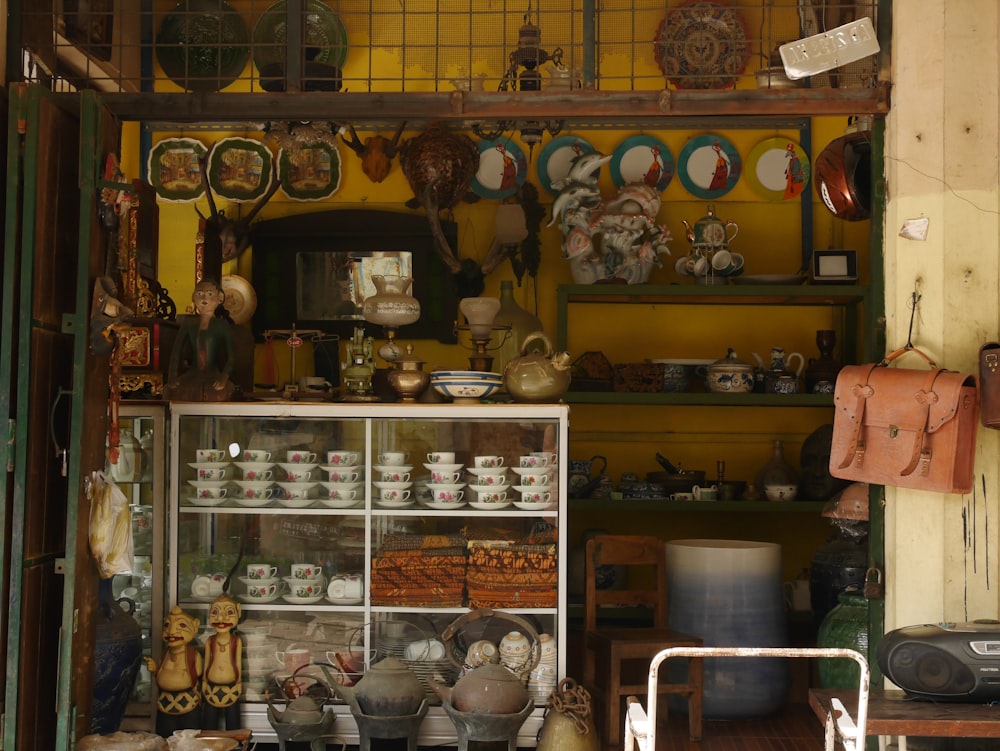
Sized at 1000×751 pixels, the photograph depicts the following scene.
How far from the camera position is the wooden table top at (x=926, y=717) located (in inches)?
136

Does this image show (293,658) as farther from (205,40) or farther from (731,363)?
(205,40)

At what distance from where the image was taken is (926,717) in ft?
11.4

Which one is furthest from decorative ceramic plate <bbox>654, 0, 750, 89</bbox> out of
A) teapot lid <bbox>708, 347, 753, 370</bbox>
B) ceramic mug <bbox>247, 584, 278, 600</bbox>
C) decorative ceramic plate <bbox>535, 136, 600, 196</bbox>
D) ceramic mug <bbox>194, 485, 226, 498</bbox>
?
ceramic mug <bbox>247, 584, 278, 600</bbox>

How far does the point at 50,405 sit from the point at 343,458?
1314 mm

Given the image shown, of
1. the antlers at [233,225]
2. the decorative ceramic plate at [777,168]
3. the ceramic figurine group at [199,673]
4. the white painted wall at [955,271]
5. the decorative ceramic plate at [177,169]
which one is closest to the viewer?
the white painted wall at [955,271]

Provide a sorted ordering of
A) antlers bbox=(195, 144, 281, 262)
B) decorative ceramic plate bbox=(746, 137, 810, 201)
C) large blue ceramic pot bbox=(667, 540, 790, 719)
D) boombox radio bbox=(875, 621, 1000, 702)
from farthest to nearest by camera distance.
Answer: decorative ceramic plate bbox=(746, 137, 810, 201), antlers bbox=(195, 144, 281, 262), large blue ceramic pot bbox=(667, 540, 790, 719), boombox radio bbox=(875, 621, 1000, 702)

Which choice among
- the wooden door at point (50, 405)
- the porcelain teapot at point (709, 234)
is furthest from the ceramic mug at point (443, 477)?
the porcelain teapot at point (709, 234)

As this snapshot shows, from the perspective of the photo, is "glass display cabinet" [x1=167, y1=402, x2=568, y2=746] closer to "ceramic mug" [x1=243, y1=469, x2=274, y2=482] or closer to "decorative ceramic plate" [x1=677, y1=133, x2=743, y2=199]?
"ceramic mug" [x1=243, y1=469, x2=274, y2=482]

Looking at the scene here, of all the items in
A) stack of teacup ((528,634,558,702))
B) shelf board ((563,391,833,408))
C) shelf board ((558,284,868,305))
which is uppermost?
shelf board ((558,284,868,305))

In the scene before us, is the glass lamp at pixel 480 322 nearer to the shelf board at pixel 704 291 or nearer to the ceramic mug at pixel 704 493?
the shelf board at pixel 704 291

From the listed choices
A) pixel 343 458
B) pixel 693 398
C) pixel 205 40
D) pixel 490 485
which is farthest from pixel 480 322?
pixel 205 40

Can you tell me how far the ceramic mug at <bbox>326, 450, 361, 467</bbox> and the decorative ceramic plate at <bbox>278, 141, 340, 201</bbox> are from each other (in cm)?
254

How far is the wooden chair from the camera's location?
5086 millimetres

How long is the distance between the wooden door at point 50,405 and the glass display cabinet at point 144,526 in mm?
681
